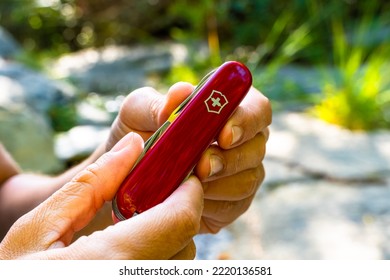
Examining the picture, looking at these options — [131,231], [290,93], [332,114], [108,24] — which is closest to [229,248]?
[131,231]

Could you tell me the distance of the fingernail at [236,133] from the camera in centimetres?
87

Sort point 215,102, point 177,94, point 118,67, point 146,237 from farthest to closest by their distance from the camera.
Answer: point 118,67 < point 177,94 < point 215,102 < point 146,237

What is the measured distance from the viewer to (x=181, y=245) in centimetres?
73

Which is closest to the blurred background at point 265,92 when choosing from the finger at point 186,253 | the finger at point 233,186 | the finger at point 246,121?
the finger at point 233,186

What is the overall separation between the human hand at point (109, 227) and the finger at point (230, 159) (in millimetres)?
36

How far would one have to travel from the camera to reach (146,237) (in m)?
0.70

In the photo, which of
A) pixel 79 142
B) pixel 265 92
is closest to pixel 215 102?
pixel 79 142

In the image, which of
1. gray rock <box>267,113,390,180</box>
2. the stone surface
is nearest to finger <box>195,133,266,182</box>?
the stone surface

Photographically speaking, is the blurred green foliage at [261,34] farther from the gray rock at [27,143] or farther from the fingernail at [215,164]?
the fingernail at [215,164]

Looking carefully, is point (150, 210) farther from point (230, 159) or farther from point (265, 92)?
point (265, 92)

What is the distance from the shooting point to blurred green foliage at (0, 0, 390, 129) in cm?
342

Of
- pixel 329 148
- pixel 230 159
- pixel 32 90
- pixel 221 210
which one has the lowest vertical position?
pixel 329 148

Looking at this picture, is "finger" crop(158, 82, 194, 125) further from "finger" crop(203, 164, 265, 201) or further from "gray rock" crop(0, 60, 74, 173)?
"gray rock" crop(0, 60, 74, 173)

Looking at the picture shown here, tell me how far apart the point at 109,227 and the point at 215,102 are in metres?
0.22
